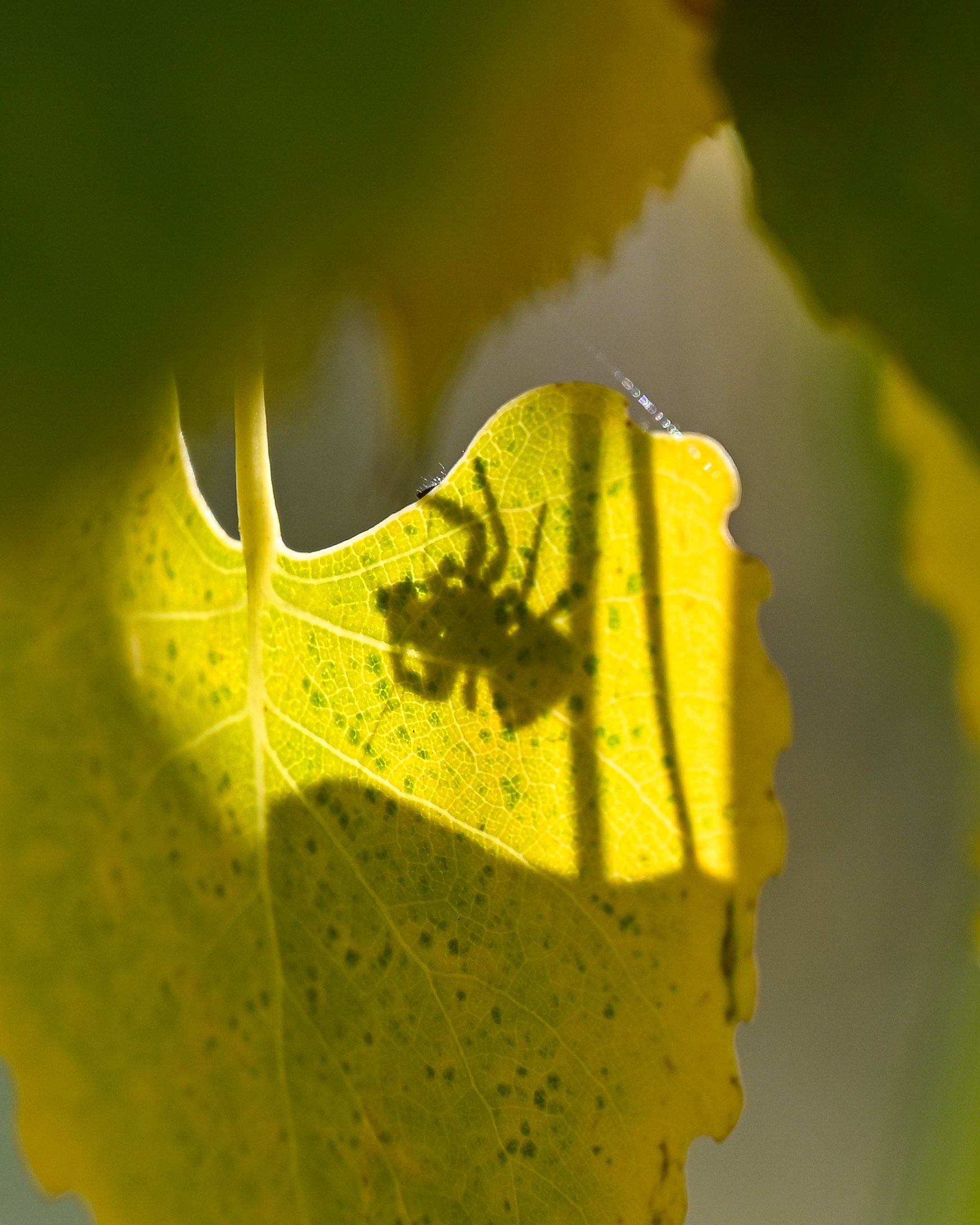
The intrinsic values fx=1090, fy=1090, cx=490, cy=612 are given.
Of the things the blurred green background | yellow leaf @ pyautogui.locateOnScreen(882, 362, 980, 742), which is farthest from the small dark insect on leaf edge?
yellow leaf @ pyautogui.locateOnScreen(882, 362, 980, 742)

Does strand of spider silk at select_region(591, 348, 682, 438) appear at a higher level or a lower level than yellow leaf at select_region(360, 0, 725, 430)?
lower

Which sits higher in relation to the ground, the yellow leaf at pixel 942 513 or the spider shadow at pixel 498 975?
the yellow leaf at pixel 942 513

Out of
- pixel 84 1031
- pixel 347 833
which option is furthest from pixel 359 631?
pixel 84 1031

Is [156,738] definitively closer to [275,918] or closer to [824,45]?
[275,918]

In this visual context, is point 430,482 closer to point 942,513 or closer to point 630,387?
point 630,387

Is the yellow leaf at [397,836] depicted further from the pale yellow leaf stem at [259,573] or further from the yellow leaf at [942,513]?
the yellow leaf at [942,513]

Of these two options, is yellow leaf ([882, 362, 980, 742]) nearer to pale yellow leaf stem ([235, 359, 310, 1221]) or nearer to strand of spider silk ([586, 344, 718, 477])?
strand of spider silk ([586, 344, 718, 477])

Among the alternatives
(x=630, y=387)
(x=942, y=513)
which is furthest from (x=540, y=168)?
(x=942, y=513)

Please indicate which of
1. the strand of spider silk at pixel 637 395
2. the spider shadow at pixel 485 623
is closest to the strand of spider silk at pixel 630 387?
the strand of spider silk at pixel 637 395
